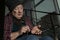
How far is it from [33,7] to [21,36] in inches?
14.1

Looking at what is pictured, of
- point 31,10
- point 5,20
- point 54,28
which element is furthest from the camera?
point 31,10

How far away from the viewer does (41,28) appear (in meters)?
1.17

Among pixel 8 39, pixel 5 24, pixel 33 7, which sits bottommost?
pixel 8 39

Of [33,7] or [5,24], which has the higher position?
[33,7]

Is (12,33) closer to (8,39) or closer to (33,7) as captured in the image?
(8,39)

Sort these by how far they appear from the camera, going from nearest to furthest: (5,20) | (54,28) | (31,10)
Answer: (54,28), (5,20), (31,10)

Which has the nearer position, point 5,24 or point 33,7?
point 5,24

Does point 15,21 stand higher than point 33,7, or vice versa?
point 33,7

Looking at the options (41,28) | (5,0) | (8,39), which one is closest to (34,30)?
(41,28)

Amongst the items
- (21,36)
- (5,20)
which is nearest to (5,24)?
(5,20)

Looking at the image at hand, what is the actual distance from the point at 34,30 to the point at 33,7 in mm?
273
